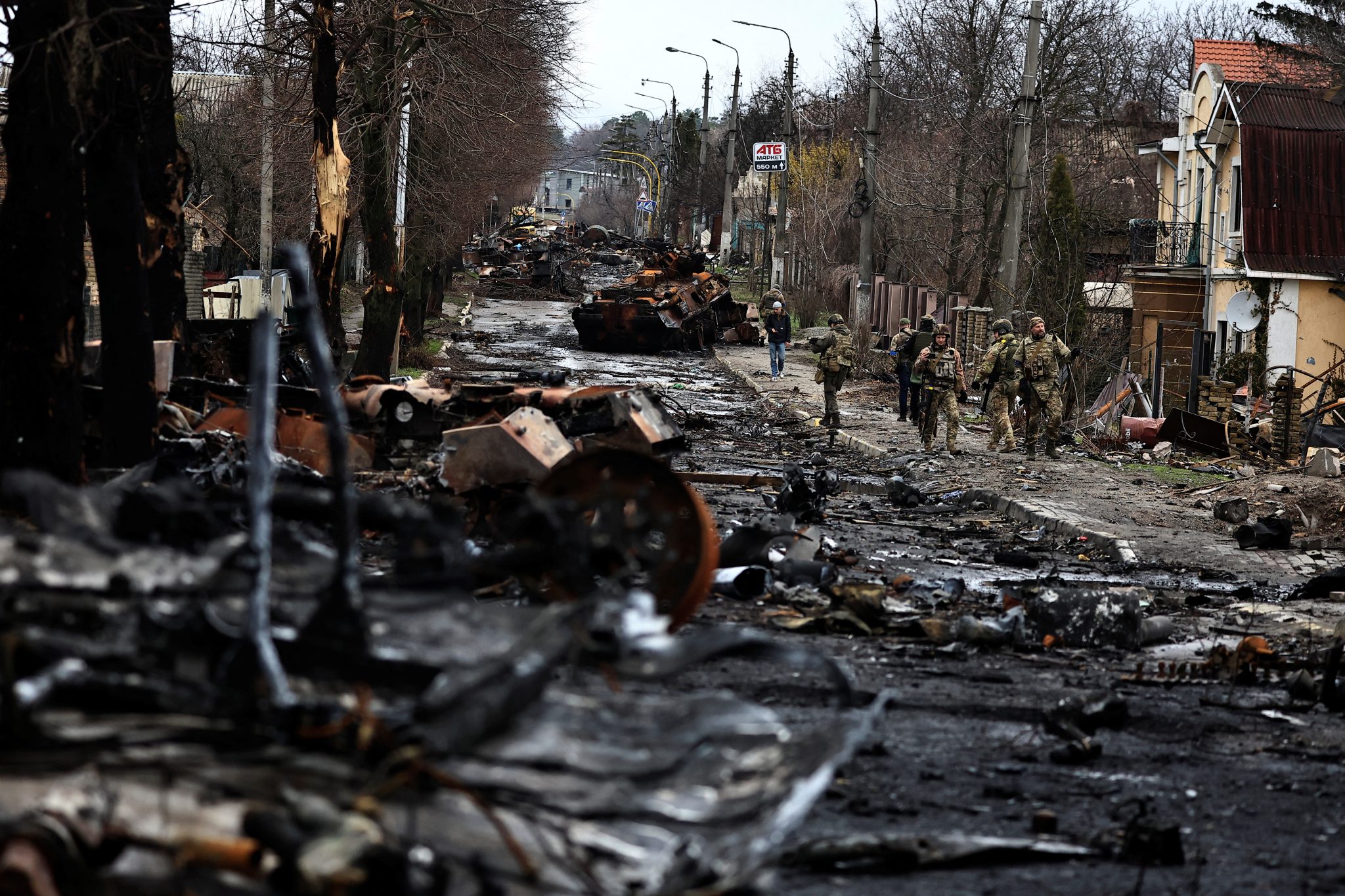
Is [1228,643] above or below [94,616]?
below

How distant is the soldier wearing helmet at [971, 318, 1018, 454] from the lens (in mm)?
19016

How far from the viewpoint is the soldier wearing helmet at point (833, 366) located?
21250mm

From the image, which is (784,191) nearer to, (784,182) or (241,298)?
(784,182)

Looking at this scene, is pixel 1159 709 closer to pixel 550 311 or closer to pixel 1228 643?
pixel 1228 643

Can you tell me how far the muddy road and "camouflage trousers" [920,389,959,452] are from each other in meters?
6.15

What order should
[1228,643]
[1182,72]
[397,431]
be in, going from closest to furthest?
[1228,643] → [397,431] → [1182,72]

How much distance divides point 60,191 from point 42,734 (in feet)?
23.9

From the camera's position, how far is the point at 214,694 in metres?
3.04

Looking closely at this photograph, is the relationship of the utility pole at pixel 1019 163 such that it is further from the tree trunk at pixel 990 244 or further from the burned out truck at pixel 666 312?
the burned out truck at pixel 666 312

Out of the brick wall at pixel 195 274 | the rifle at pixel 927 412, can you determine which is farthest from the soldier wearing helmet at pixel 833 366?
the brick wall at pixel 195 274

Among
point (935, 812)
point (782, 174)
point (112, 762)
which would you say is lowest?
point (935, 812)

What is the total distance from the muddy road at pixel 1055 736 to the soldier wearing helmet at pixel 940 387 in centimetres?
622

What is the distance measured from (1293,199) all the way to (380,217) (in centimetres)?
2008

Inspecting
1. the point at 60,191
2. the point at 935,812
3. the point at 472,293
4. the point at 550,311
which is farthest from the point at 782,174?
the point at 935,812
